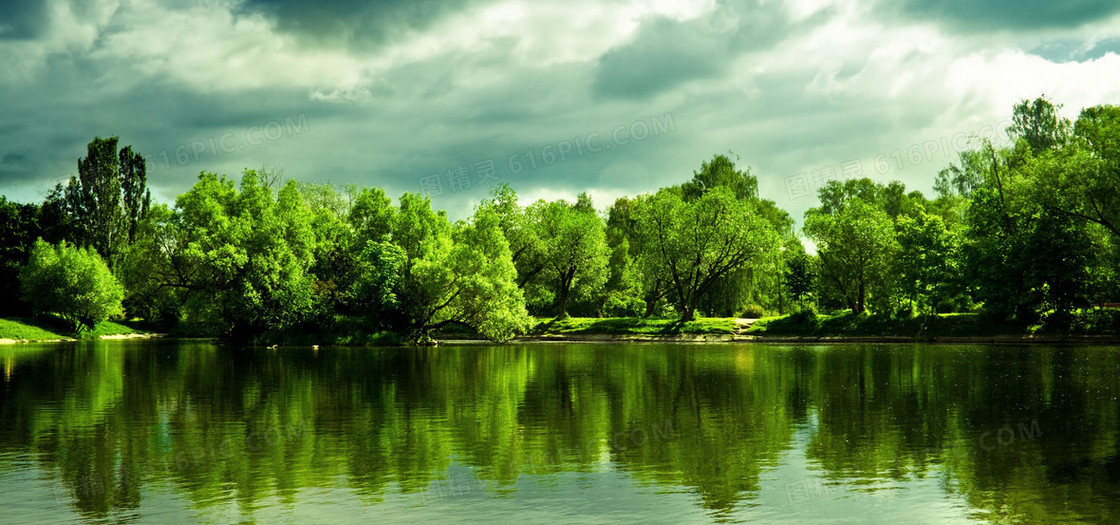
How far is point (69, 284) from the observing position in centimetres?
8244

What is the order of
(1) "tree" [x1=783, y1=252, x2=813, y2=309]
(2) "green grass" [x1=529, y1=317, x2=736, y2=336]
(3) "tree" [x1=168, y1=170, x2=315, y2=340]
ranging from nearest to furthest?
(3) "tree" [x1=168, y1=170, x2=315, y2=340], (2) "green grass" [x1=529, y1=317, x2=736, y2=336], (1) "tree" [x1=783, y1=252, x2=813, y2=309]

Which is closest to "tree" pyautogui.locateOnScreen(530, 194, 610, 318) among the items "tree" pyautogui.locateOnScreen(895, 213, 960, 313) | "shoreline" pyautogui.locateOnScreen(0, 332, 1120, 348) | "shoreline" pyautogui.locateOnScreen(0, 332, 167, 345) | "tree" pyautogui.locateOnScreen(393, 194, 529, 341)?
"shoreline" pyautogui.locateOnScreen(0, 332, 1120, 348)

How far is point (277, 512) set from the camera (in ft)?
37.4

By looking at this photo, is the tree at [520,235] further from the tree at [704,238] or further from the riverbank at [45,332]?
the riverbank at [45,332]

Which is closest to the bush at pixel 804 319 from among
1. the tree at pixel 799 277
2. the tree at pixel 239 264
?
the tree at pixel 799 277

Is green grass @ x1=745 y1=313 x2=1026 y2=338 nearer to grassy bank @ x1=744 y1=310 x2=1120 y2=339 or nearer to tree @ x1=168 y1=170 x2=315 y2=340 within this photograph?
grassy bank @ x1=744 y1=310 x2=1120 y2=339

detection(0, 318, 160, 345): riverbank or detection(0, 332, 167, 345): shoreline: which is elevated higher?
detection(0, 318, 160, 345): riverbank

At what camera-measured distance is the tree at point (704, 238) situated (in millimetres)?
84125

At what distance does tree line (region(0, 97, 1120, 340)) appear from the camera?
6400 cm

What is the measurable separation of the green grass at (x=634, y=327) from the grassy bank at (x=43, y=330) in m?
51.8

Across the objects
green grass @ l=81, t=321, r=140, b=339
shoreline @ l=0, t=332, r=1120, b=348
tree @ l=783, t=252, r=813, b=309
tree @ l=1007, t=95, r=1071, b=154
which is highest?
tree @ l=1007, t=95, r=1071, b=154

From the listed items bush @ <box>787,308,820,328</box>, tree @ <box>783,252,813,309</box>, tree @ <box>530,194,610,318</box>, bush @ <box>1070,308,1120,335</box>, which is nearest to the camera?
bush @ <box>1070,308,1120,335</box>

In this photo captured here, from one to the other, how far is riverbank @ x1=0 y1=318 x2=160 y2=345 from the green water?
56214mm

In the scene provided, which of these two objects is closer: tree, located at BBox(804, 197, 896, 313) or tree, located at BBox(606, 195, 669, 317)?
tree, located at BBox(804, 197, 896, 313)
